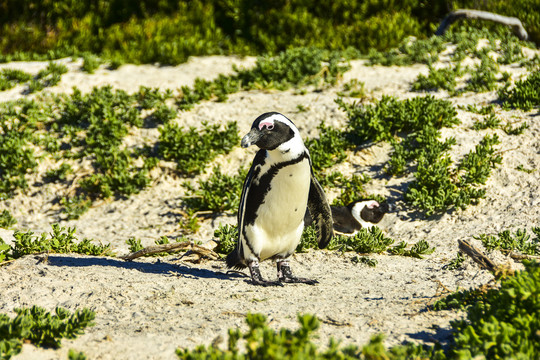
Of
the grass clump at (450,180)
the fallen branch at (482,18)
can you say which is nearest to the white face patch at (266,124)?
the grass clump at (450,180)

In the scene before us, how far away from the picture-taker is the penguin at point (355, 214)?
19.5 feet

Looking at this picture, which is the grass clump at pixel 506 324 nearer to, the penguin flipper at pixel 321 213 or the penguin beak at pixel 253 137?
the penguin beak at pixel 253 137

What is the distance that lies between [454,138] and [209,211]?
279cm

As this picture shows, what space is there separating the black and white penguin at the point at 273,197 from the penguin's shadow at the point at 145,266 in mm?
201

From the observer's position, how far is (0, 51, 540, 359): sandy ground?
3.35 metres

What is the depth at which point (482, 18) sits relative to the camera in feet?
31.9

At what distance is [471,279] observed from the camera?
4.34 meters

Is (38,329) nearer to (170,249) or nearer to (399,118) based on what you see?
→ (170,249)

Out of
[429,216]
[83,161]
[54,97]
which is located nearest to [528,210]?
[429,216]

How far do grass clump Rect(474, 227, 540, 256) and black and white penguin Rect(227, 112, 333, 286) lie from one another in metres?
1.60

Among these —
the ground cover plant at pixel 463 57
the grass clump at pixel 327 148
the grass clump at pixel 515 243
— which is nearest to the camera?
the grass clump at pixel 515 243

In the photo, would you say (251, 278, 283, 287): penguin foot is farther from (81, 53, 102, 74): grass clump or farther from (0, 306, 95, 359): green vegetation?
(81, 53, 102, 74): grass clump

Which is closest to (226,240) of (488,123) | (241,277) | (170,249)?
(170,249)

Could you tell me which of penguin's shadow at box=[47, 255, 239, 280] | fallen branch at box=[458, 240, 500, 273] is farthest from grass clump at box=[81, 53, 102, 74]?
fallen branch at box=[458, 240, 500, 273]
